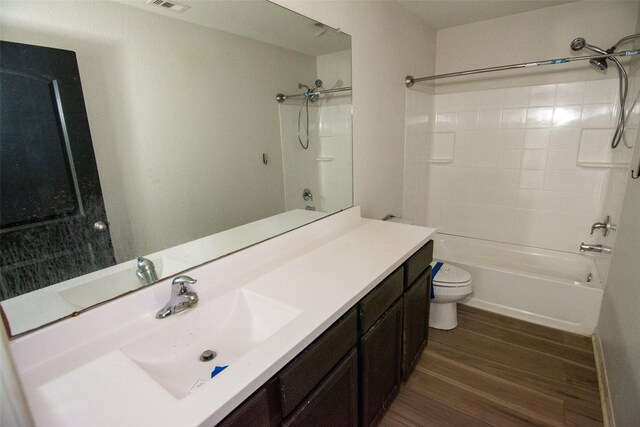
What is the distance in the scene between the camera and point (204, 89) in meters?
1.17

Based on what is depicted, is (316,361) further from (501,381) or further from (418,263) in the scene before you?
(501,381)

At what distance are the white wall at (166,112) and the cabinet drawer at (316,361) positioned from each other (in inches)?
23.8

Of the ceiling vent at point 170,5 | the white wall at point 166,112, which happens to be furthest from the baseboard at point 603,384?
the ceiling vent at point 170,5

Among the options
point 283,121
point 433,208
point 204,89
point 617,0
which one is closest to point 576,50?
point 617,0

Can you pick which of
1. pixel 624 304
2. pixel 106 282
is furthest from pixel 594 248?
pixel 106 282

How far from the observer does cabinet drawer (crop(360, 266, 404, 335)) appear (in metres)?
1.17

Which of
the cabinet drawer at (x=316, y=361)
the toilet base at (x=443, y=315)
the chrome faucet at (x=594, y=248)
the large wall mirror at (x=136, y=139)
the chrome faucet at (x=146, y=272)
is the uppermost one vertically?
the large wall mirror at (x=136, y=139)

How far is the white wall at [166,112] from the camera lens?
2.86 ft

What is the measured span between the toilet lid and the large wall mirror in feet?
3.80

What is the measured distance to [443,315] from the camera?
2.27 m

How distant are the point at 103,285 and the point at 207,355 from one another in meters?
0.37

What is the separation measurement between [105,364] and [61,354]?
0.13 m

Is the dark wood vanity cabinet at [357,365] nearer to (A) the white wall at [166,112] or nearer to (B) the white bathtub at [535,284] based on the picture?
(A) the white wall at [166,112]

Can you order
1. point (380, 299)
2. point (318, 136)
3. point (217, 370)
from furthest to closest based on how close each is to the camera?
point (318, 136) < point (380, 299) < point (217, 370)
